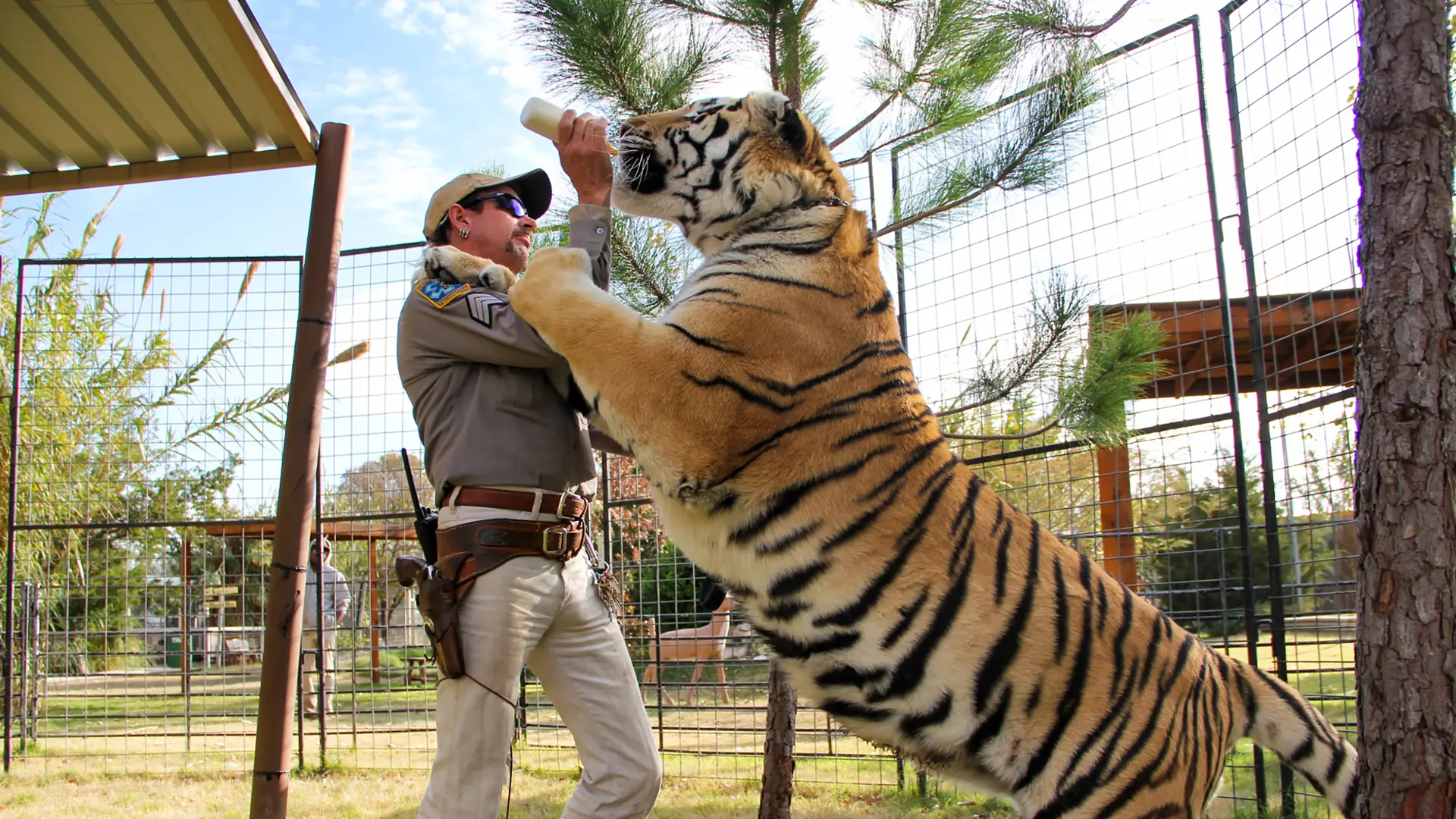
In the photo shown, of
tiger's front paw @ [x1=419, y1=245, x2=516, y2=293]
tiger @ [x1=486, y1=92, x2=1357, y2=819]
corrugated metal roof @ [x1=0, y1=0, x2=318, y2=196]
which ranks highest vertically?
corrugated metal roof @ [x1=0, y1=0, x2=318, y2=196]

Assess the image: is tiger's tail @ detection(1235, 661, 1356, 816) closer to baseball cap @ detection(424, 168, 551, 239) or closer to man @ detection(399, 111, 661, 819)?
man @ detection(399, 111, 661, 819)

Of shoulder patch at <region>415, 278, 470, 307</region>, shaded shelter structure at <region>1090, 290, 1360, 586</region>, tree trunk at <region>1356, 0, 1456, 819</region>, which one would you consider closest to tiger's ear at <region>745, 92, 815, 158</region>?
shoulder patch at <region>415, 278, 470, 307</region>

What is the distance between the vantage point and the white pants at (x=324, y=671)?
7538 millimetres

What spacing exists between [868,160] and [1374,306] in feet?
12.5

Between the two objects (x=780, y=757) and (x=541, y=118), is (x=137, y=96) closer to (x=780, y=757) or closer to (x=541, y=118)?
(x=541, y=118)

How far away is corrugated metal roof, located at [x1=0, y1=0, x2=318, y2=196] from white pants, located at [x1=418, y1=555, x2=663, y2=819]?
2468 millimetres

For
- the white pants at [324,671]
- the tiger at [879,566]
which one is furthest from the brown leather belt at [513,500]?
the white pants at [324,671]

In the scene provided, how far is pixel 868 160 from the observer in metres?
6.12

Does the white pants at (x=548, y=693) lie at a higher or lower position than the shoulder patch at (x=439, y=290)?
lower

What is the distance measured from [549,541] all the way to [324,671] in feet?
17.0

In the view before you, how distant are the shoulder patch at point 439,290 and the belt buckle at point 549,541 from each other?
752 mm

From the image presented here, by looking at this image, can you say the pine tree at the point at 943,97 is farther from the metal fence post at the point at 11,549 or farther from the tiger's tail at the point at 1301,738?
the metal fence post at the point at 11,549

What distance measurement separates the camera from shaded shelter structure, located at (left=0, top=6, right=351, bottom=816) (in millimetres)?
3797

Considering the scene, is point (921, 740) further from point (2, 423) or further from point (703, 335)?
point (2, 423)
